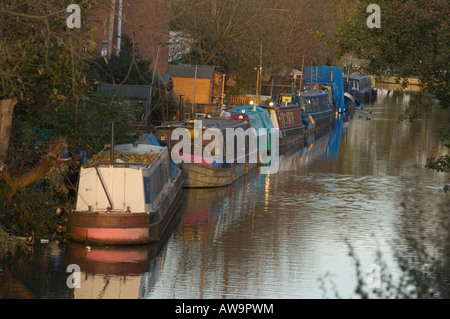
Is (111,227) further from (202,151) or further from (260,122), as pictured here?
(260,122)

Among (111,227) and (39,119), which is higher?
(39,119)

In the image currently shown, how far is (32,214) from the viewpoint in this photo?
63.3 ft

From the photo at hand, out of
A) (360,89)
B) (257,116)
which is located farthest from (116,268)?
(360,89)

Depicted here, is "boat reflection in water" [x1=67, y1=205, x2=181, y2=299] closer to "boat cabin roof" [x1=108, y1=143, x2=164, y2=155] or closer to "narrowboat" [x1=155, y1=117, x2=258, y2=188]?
"boat cabin roof" [x1=108, y1=143, x2=164, y2=155]

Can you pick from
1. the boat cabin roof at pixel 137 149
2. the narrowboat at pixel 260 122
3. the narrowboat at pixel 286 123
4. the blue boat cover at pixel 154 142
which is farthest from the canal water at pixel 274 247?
the narrowboat at pixel 286 123

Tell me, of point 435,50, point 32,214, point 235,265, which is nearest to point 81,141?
point 32,214

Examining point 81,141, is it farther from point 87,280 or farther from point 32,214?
point 87,280

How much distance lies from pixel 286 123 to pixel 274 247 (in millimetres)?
23222

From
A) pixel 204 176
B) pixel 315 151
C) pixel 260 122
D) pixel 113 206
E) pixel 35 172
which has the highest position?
pixel 35 172

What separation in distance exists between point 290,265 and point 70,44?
287 inches

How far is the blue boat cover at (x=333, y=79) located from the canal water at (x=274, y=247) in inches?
1222

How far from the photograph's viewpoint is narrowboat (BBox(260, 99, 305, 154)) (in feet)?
135

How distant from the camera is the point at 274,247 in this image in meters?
20.2

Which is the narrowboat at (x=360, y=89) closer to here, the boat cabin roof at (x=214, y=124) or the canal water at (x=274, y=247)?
the canal water at (x=274, y=247)
